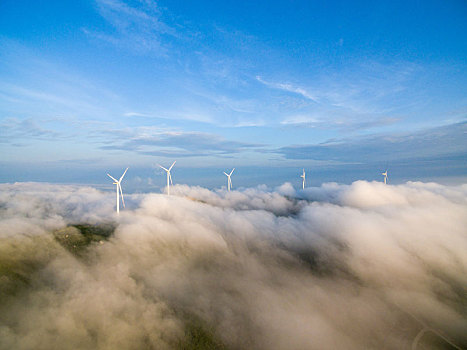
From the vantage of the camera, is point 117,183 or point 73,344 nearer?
point 117,183

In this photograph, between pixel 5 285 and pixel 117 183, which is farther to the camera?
pixel 5 285

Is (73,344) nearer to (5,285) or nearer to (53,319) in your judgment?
(53,319)

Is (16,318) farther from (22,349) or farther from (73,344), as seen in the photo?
(73,344)

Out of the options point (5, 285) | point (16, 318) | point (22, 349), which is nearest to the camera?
point (22, 349)

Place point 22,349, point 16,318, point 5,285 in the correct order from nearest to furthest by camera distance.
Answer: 1. point 22,349
2. point 16,318
3. point 5,285

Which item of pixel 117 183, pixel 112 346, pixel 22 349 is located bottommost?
pixel 112 346

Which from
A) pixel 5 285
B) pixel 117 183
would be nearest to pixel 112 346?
pixel 5 285

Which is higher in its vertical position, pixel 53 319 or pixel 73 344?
pixel 53 319

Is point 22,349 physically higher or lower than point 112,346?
higher

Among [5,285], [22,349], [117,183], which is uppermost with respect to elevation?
[117,183]

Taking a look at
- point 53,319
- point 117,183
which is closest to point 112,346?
point 53,319
